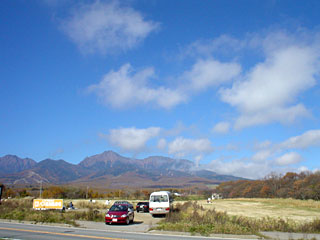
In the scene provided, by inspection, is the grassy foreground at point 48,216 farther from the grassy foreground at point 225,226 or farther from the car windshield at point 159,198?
the grassy foreground at point 225,226

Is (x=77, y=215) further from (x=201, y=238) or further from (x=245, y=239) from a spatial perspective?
(x=245, y=239)

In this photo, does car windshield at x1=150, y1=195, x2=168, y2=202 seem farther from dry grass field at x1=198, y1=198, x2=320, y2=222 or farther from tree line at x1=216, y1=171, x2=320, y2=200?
tree line at x1=216, y1=171, x2=320, y2=200

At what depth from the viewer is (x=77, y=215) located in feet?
81.3

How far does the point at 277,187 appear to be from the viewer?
104938mm

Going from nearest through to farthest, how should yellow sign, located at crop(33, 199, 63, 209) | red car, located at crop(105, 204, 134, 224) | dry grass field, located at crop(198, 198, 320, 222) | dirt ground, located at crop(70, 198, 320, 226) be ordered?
1. red car, located at crop(105, 204, 134, 224)
2. yellow sign, located at crop(33, 199, 63, 209)
3. dirt ground, located at crop(70, 198, 320, 226)
4. dry grass field, located at crop(198, 198, 320, 222)

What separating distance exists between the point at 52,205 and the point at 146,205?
1487 centimetres

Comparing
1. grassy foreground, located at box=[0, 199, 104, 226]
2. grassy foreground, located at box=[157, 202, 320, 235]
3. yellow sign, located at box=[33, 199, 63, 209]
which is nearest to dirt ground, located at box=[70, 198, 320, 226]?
grassy foreground, located at box=[157, 202, 320, 235]

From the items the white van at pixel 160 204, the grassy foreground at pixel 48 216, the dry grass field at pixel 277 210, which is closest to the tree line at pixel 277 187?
the dry grass field at pixel 277 210

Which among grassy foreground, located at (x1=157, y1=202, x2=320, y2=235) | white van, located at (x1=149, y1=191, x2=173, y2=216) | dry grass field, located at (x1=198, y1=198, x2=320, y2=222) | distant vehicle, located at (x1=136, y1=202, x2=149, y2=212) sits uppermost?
white van, located at (x1=149, y1=191, x2=173, y2=216)

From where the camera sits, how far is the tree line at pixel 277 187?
285ft

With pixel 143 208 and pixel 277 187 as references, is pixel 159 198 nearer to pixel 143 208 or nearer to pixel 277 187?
pixel 143 208

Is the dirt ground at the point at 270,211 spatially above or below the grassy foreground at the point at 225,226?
below

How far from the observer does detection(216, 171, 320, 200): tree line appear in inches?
3418

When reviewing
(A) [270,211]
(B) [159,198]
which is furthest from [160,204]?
(A) [270,211]
